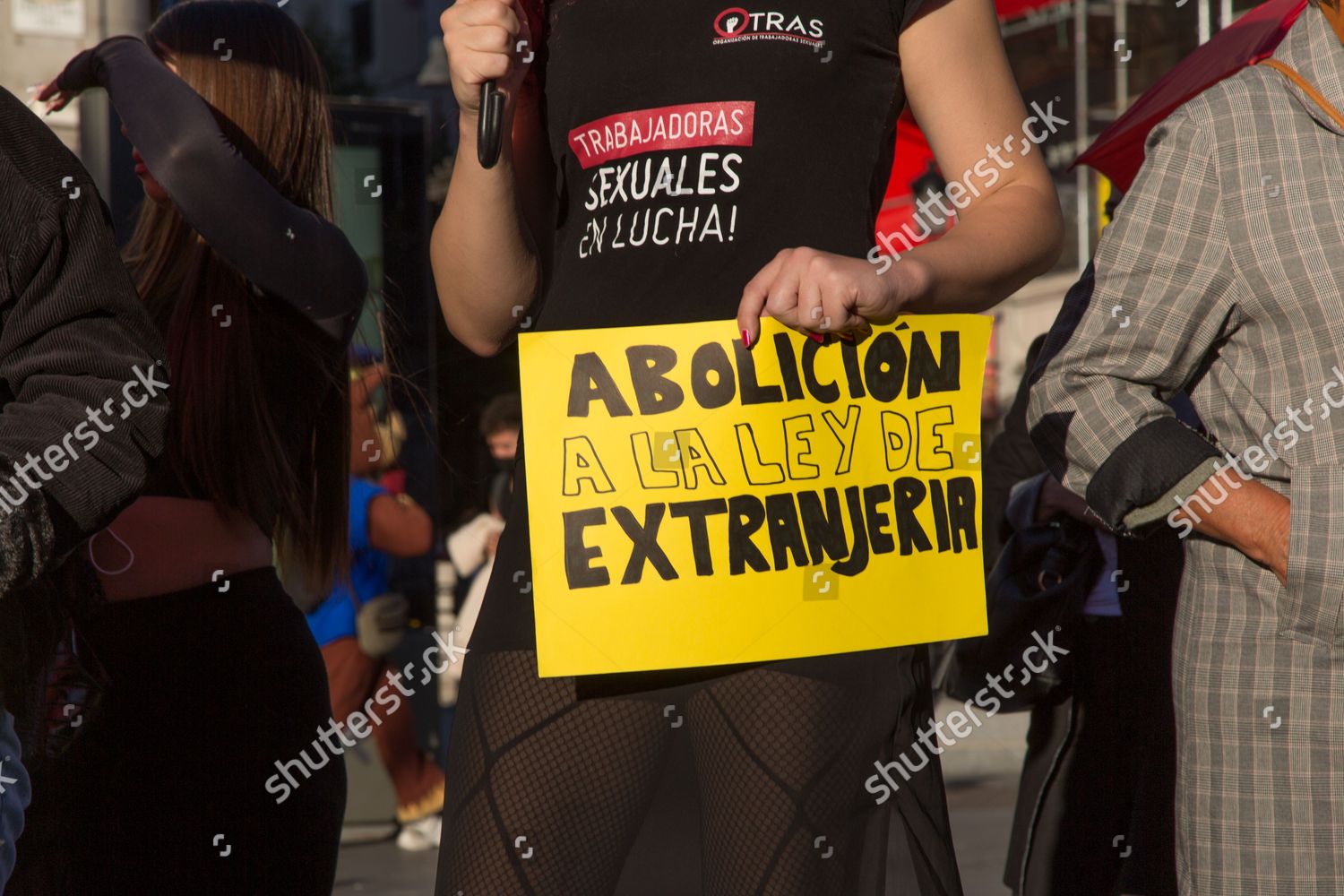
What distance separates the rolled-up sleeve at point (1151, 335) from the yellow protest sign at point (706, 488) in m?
0.53

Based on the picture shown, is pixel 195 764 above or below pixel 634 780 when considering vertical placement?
below

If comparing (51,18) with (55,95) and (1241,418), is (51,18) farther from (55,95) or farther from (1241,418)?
(1241,418)

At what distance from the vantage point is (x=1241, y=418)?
2.28 m

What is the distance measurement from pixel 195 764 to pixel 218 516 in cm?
38

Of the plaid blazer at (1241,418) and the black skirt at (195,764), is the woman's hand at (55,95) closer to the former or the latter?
the black skirt at (195,764)

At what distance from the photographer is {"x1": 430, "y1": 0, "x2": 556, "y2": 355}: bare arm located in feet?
6.39

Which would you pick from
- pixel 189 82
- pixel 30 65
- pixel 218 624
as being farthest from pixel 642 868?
pixel 30 65

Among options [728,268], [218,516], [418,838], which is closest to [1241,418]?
[728,268]

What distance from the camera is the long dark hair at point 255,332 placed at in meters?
2.67

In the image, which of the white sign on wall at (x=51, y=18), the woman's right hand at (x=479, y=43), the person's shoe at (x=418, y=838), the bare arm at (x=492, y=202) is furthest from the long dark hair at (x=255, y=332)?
the person's shoe at (x=418, y=838)

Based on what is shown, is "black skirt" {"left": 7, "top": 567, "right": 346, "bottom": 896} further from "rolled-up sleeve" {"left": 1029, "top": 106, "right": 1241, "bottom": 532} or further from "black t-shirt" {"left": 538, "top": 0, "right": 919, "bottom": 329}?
"rolled-up sleeve" {"left": 1029, "top": 106, "right": 1241, "bottom": 532}

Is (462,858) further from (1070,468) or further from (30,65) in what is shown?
(30,65)

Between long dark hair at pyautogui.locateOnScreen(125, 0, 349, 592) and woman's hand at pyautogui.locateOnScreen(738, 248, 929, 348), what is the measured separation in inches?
44.7

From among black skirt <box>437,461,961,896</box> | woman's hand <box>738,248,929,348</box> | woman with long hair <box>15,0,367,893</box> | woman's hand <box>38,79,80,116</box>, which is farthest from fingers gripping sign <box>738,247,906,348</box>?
woman's hand <box>38,79,80,116</box>
